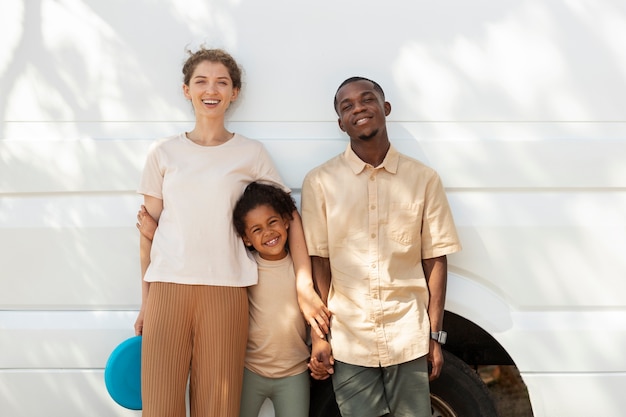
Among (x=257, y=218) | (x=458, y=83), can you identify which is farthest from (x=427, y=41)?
(x=257, y=218)

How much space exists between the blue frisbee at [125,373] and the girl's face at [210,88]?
2.80 ft

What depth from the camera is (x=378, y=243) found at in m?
2.35

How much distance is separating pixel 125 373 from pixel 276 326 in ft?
1.81

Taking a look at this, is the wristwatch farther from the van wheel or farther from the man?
the van wheel

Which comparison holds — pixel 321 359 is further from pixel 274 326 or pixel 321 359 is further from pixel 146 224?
pixel 146 224

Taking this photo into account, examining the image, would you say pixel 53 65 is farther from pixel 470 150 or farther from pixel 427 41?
pixel 470 150

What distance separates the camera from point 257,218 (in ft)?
7.71

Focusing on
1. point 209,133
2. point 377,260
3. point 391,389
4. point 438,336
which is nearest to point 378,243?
point 377,260

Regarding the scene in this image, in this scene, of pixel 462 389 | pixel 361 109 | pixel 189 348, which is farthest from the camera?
pixel 462 389

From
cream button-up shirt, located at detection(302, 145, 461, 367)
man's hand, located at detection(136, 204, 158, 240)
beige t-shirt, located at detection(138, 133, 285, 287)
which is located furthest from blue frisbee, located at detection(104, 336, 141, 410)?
cream button-up shirt, located at detection(302, 145, 461, 367)

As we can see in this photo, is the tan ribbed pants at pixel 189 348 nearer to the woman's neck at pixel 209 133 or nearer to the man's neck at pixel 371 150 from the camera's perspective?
the woman's neck at pixel 209 133

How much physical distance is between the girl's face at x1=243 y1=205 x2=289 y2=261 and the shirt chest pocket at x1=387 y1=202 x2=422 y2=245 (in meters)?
0.38

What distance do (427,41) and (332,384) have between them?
128 centimetres

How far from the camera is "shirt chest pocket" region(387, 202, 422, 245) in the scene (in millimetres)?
2357
